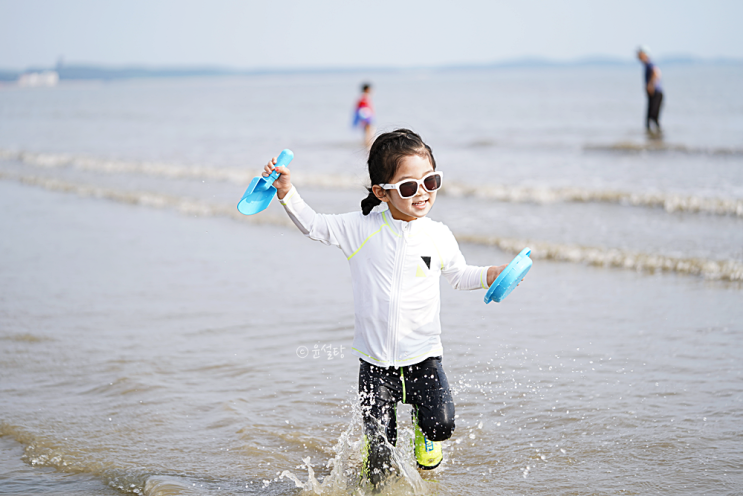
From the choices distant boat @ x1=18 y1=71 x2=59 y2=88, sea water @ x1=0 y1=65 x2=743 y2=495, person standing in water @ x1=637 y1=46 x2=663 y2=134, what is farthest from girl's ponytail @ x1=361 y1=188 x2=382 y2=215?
distant boat @ x1=18 y1=71 x2=59 y2=88

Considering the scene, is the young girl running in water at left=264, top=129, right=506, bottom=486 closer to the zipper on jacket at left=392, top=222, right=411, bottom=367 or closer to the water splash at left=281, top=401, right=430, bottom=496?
the zipper on jacket at left=392, top=222, right=411, bottom=367

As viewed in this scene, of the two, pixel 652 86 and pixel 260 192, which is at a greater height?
pixel 652 86

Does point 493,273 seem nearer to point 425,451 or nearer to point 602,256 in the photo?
point 425,451

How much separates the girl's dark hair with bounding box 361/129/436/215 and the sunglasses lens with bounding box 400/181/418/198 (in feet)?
0.30

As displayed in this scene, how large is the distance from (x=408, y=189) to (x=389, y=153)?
18 centimetres

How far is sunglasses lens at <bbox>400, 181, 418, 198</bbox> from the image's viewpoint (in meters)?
2.80

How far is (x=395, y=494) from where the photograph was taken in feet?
10.5

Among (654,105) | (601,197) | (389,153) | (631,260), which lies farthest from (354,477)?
(654,105)

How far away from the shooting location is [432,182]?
9.32 ft

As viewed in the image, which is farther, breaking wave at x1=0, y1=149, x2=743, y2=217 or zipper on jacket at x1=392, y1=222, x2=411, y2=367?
breaking wave at x1=0, y1=149, x2=743, y2=217

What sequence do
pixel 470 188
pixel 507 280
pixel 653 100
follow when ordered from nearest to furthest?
pixel 507 280 → pixel 470 188 → pixel 653 100

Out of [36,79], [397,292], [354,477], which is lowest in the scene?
[354,477]

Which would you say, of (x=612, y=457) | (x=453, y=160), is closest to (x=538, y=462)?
(x=612, y=457)

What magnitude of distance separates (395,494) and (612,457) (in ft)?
3.66
